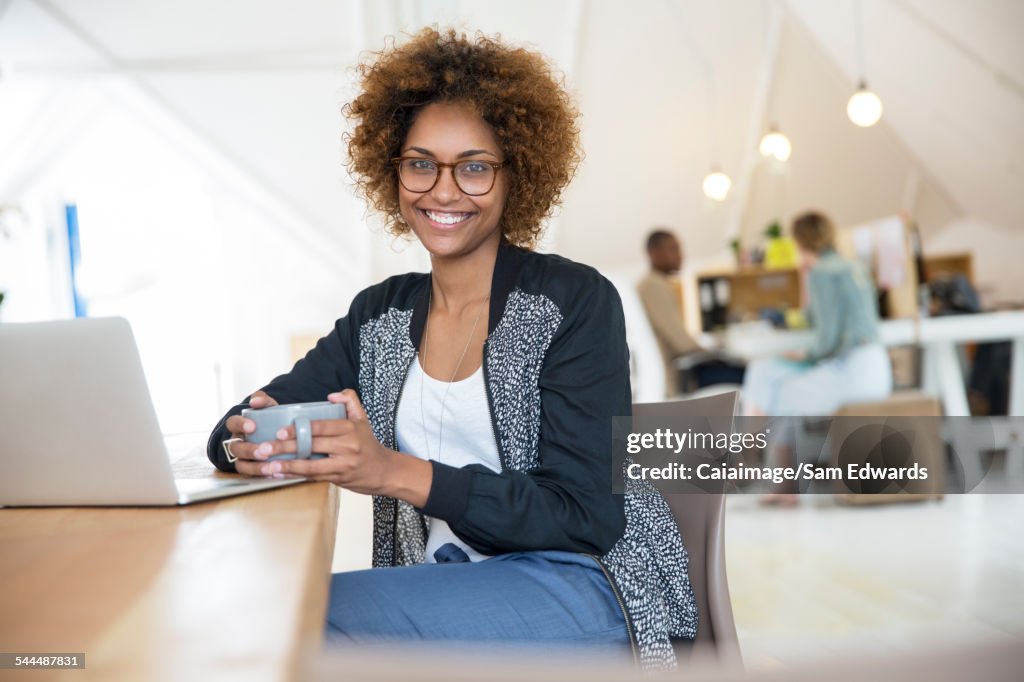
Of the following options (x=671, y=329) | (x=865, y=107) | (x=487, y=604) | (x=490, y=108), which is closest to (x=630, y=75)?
(x=865, y=107)

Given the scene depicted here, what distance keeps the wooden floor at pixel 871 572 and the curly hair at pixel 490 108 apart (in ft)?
3.11

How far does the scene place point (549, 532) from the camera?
1.08 m

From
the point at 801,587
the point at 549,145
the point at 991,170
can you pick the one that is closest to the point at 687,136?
the point at 991,170

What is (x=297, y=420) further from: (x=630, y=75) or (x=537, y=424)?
(x=630, y=75)

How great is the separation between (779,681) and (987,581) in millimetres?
2907

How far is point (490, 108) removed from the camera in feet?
4.88

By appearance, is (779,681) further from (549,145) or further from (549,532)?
(549,145)

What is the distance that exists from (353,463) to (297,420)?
0.27 ft

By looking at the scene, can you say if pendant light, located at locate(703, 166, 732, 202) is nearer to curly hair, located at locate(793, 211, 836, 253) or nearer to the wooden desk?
curly hair, located at locate(793, 211, 836, 253)

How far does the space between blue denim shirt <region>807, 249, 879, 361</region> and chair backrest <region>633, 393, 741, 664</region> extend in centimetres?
321

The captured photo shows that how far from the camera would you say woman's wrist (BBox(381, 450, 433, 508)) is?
103cm

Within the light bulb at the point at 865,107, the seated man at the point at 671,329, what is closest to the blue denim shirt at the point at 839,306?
the seated man at the point at 671,329

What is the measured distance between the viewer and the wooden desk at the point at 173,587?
1.60 ft

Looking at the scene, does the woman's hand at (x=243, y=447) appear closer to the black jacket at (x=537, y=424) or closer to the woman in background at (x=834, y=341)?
the black jacket at (x=537, y=424)
